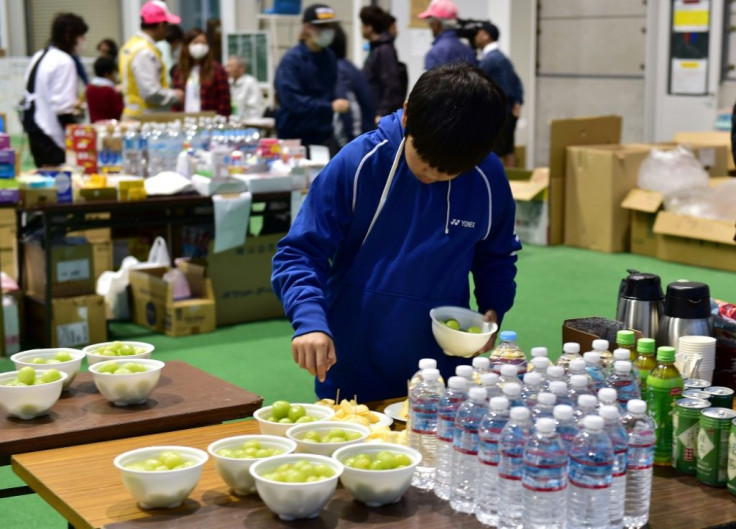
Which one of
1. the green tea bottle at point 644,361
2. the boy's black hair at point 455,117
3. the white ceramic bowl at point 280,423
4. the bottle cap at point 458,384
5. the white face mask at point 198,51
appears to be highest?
the white face mask at point 198,51

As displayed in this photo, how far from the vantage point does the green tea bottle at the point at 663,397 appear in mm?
2191

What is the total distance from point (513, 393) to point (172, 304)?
4.30 meters

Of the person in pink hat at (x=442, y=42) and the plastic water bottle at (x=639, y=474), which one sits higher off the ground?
the person in pink hat at (x=442, y=42)

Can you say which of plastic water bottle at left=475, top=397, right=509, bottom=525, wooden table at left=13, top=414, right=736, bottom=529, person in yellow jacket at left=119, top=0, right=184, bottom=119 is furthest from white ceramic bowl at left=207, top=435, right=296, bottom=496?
person in yellow jacket at left=119, top=0, right=184, bottom=119

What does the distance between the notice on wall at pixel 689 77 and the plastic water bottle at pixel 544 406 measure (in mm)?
8547

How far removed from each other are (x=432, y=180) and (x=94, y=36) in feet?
57.7

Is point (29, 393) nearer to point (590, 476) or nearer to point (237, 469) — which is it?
point (237, 469)

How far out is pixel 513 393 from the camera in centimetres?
193

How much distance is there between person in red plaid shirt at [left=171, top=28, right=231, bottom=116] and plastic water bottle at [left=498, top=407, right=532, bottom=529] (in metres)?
7.50

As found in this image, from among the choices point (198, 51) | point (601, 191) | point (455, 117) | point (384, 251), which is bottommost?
point (601, 191)

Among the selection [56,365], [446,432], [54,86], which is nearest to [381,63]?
[54,86]

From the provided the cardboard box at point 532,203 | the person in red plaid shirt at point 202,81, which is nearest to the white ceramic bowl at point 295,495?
the cardboard box at point 532,203

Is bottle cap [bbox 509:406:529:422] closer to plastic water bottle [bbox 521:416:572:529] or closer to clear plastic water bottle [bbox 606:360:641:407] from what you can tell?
plastic water bottle [bbox 521:416:572:529]

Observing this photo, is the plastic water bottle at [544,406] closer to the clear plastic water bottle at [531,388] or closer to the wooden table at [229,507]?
the clear plastic water bottle at [531,388]
